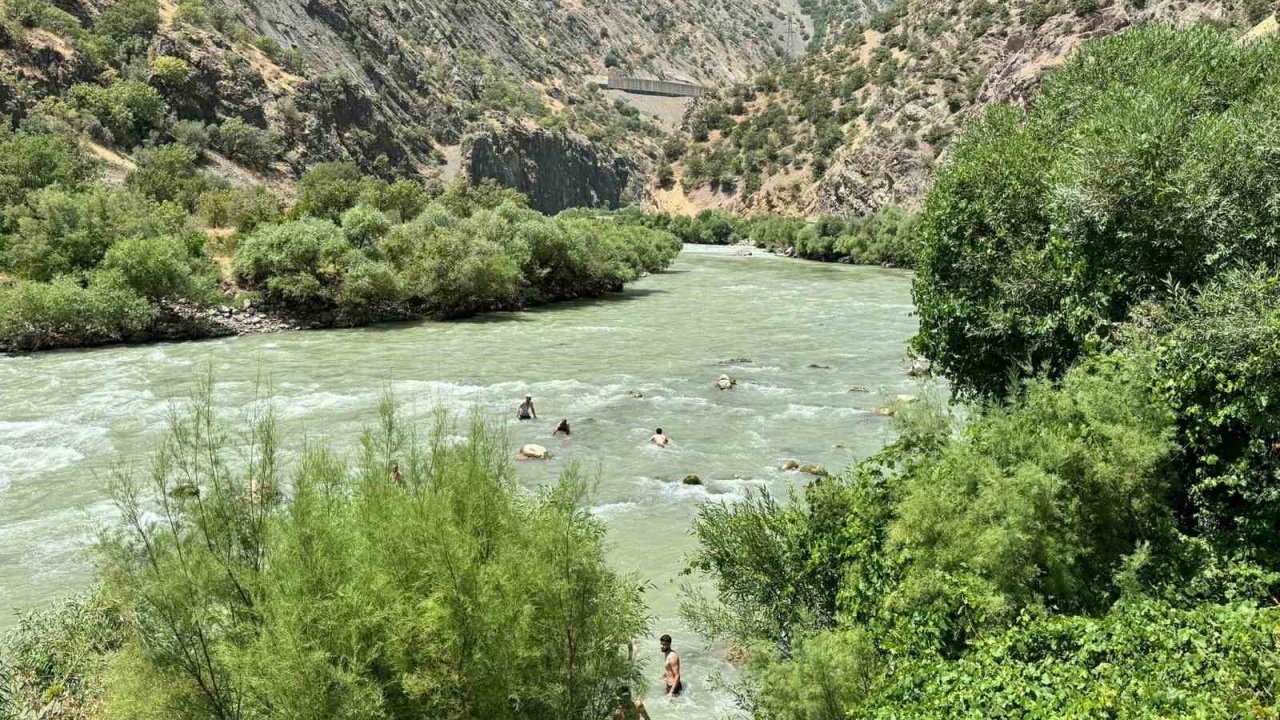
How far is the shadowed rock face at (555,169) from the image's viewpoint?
133 metres

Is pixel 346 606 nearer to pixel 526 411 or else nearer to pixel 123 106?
pixel 526 411

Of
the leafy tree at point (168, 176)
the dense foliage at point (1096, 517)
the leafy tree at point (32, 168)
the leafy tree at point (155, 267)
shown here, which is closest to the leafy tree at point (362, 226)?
the leafy tree at point (155, 267)

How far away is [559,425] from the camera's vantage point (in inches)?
1017

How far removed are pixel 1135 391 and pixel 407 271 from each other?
140ft

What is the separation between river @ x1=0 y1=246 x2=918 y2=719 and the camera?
57.7 ft

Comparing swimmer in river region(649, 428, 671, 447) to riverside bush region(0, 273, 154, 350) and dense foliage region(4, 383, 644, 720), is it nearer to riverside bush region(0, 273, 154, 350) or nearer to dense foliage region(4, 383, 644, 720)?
dense foliage region(4, 383, 644, 720)

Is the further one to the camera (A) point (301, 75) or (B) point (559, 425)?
(A) point (301, 75)

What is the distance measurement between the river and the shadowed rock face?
88807mm

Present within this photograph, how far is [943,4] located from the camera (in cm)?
11300

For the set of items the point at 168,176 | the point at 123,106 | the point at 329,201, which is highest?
the point at 123,106

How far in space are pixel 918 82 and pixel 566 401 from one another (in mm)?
90053

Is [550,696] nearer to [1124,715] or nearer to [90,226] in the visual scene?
[1124,715]

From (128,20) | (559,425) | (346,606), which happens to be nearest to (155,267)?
(559,425)

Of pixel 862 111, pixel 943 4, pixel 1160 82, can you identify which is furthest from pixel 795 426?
pixel 943 4
